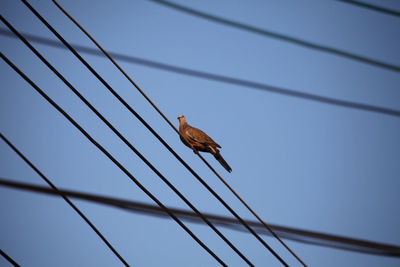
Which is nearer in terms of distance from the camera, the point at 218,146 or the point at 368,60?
the point at 368,60

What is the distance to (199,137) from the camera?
7.23 metres

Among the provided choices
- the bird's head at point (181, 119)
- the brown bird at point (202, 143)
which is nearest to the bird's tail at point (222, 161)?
the brown bird at point (202, 143)

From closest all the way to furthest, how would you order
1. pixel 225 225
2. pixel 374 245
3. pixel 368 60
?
pixel 374 245
pixel 225 225
pixel 368 60

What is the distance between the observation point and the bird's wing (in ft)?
23.1

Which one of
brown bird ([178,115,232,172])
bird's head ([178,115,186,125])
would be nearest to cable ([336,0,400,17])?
brown bird ([178,115,232,172])

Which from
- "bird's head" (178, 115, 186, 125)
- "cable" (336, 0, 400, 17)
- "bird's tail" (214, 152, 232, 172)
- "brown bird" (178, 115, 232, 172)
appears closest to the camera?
"cable" (336, 0, 400, 17)

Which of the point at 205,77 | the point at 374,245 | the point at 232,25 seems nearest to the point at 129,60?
the point at 205,77

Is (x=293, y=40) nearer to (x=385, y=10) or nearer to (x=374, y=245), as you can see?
(x=385, y=10)

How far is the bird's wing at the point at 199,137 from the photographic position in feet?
23.1

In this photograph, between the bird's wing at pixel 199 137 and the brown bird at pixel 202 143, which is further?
the bird's wing at pixel 199 137

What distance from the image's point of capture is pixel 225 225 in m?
3.04

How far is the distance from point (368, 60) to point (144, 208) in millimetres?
2780

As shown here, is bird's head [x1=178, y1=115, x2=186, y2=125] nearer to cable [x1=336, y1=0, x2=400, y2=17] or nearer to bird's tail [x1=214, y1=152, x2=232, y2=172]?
bird's tail [x1=214, y1=152, x2=232, y2=172]

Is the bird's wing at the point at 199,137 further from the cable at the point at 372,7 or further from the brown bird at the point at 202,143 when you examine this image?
the cable at the point at 372,7
